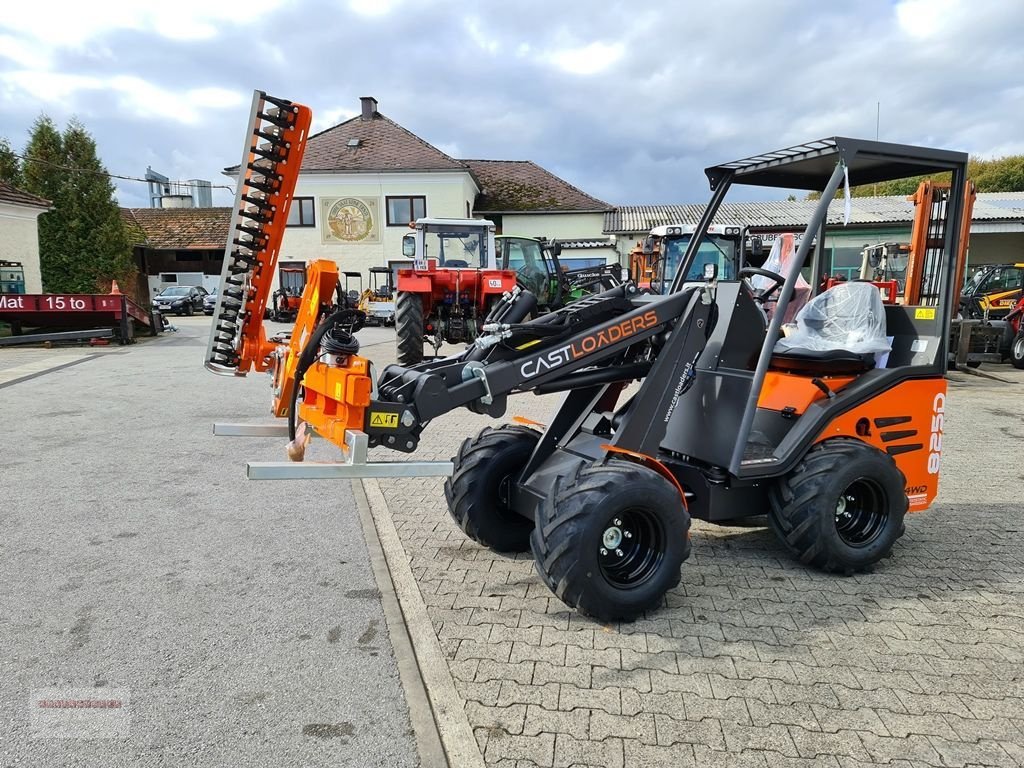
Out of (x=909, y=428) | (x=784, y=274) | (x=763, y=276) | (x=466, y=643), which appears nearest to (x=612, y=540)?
(x=466, y=643)

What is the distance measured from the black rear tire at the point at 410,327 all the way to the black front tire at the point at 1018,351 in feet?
37.4

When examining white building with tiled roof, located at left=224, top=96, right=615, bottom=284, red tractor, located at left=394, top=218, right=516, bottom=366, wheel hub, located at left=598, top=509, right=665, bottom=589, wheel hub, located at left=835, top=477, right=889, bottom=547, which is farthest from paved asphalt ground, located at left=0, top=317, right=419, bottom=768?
white building with tiled roof, located at left=224, top=96, right=615, bottom=284

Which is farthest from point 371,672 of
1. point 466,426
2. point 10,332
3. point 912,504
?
point 10,332

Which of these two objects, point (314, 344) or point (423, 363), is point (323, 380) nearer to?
point (314, 344)

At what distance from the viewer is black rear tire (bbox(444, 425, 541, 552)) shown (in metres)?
4.52

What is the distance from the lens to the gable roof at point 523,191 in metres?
33.2

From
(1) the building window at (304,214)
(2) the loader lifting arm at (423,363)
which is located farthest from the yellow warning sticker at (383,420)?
(1) the building window at (304,214)

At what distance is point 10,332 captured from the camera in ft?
61.1

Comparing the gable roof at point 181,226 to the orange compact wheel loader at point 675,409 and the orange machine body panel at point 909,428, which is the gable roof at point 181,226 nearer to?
the orange compact wheel loader at point 675,409

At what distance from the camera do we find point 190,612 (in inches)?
153

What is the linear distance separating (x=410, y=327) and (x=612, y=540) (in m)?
9.87

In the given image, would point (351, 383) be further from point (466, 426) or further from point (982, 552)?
point (466, 426)

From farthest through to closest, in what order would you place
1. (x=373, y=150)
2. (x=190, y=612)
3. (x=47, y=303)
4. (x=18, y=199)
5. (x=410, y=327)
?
1. (x=373, y=150)
2. (x=18, y=199)
3. (x=47, y=303)
4. (x=410, y=327)
5. (x=190, y=612)

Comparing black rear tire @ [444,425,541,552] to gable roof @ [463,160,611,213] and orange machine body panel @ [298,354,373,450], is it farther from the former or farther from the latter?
gable roof @ [463,160,611,213]
